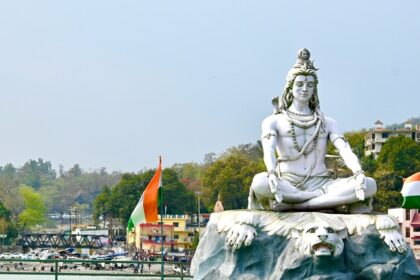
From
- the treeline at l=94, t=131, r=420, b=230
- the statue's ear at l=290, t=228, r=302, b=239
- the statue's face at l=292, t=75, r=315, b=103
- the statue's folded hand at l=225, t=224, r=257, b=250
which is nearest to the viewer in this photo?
the statue's ear at l=290, t=228, r=302, b=239

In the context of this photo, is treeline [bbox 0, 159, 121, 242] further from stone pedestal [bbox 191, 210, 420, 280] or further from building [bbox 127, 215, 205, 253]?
stone pedestal [bbox 191, 210, 420, 280]

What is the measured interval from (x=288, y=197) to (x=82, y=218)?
145 metres

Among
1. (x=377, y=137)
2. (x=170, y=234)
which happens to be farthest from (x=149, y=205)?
(x=377, y=137)

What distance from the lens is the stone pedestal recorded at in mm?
17484

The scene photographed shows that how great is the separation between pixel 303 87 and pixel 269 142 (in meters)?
0.89

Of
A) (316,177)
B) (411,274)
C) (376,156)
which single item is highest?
(376,156)

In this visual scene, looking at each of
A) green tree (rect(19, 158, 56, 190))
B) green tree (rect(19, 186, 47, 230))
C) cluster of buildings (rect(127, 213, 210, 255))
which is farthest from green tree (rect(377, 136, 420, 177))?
green tree (rect(19, 158, 56, 190))

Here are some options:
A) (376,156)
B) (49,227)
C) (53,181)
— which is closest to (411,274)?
(376,156)

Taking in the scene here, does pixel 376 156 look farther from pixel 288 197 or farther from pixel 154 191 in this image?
pixel 288 197

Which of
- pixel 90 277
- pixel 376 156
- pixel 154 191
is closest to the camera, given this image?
pixel 154 191

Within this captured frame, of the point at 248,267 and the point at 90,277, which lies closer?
the point at 248,267

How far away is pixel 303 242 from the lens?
17.5m

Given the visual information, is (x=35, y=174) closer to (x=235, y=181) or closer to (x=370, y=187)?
(x=235, y=181)

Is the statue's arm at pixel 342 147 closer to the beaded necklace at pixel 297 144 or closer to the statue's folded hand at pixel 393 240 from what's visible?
the beaded necklace at pixel 297 144
